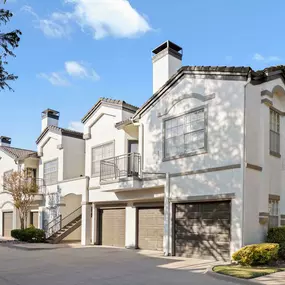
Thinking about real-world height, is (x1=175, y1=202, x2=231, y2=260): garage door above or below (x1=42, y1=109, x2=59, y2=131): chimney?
below

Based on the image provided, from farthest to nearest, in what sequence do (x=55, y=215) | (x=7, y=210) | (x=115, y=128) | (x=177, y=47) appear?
(x=7, y=210) < (x=55, y=215) < (x=115, y=128) < (x=177, y=47)

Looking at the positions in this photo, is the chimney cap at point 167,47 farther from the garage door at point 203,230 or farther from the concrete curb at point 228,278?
the concrete curb at point 228,278

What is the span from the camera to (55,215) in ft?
82.7

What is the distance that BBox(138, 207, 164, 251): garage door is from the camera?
1755 cm

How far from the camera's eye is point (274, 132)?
48.7 ft

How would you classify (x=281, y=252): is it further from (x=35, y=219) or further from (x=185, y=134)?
(x=35, y=219)

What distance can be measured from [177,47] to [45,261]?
11.8 metres

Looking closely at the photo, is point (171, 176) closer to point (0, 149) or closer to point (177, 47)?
point (177, 47)

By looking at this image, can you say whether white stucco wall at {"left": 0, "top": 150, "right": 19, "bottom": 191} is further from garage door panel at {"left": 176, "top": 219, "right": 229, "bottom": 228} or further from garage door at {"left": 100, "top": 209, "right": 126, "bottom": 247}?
garage door panel at {"left": 176, "top": 219, "right": 229, "bottom": 228}


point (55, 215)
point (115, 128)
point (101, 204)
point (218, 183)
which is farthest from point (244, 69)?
point (55, 215)

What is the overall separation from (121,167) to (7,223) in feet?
55.8

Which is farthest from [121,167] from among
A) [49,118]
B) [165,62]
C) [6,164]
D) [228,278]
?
[6,164]

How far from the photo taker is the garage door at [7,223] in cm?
3106

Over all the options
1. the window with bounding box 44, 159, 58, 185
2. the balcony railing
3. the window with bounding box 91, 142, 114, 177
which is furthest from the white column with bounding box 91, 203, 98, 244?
the window with bounding box 44, 159, 58, 185
